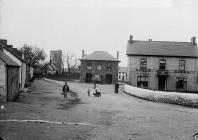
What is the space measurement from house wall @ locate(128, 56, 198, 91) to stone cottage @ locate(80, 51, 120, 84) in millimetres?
15909

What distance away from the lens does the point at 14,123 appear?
1482 centimetres

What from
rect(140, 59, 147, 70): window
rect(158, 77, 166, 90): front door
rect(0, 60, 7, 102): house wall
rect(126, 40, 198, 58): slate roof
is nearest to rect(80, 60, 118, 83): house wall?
rect(126, 40, 198, 58): slate roof

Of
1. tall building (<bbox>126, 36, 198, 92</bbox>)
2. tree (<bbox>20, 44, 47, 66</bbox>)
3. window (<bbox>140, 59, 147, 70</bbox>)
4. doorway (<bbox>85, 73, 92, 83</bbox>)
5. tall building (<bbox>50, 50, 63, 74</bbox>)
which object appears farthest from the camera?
tall building (<bbox>50, 50, 63, 74</bbox>)

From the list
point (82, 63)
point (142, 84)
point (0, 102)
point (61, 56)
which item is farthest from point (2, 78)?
point (61, 56)

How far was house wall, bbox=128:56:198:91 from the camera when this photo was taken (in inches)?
1913

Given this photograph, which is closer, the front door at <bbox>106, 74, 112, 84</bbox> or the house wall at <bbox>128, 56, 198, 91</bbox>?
the house wall at <bbox>128, 56, 198, 91</bbox>

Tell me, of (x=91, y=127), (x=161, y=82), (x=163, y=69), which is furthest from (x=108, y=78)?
(x=91, y=127)

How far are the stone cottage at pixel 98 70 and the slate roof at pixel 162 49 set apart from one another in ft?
49.4

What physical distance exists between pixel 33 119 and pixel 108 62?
4917 cm

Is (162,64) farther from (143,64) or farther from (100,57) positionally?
(100,57)

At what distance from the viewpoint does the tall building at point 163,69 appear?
4850cm

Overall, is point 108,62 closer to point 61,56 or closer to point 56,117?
point 56,117

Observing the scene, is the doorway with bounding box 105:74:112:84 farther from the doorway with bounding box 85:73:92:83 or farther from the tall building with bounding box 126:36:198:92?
the tall building with bounding box 126:36:198:92

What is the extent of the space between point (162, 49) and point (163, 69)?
3443 mm
